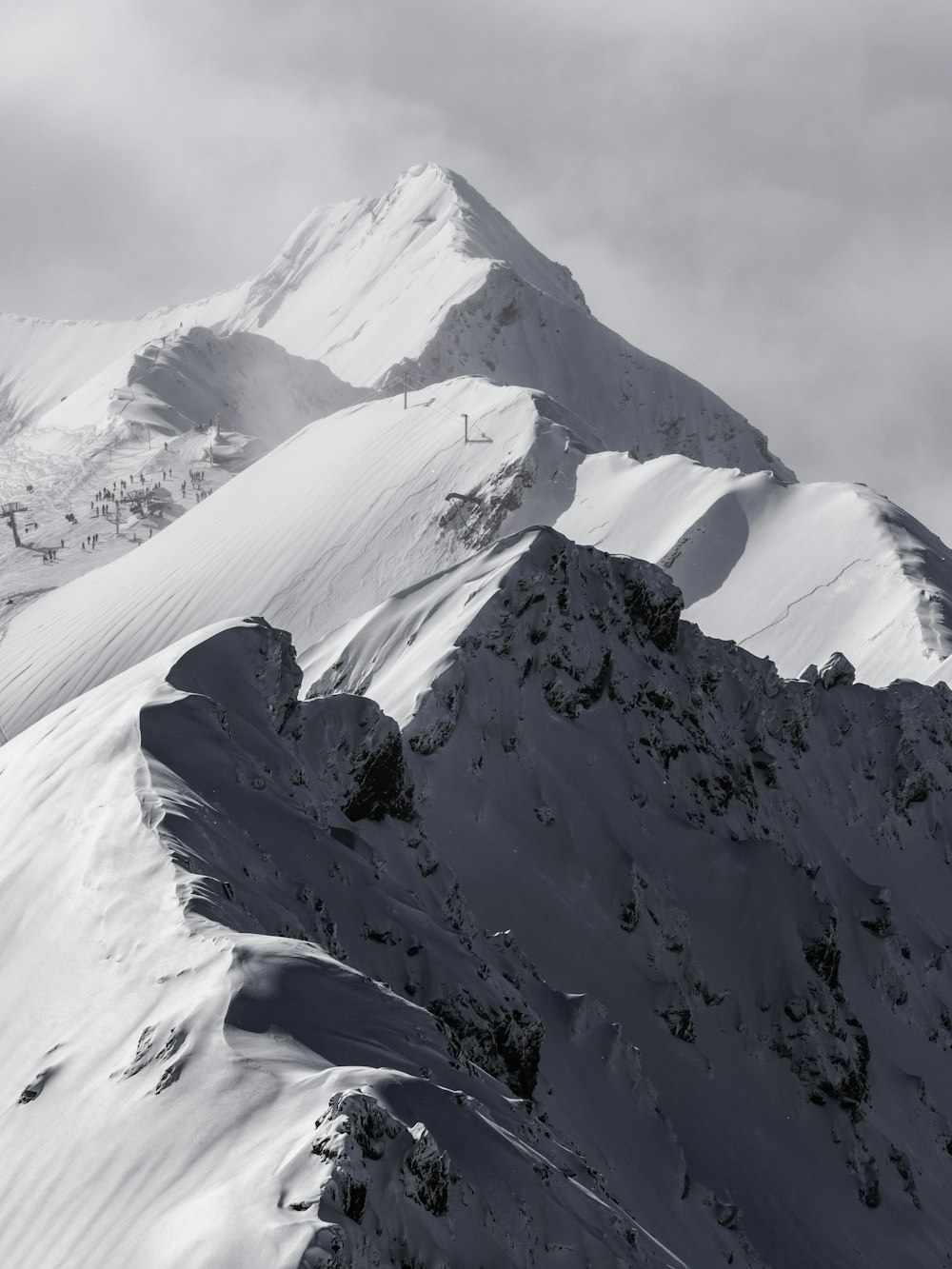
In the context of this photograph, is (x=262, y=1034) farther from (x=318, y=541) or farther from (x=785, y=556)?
(x=318, y=541)

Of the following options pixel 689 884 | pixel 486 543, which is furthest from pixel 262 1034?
pixel 486 543

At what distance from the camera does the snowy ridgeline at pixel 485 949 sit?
1232cm

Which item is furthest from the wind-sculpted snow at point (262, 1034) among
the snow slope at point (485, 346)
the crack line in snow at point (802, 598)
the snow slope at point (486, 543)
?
the snow slope at point (485, 346)

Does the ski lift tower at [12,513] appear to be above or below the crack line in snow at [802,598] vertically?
below

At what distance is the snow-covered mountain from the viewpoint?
41.5 ft

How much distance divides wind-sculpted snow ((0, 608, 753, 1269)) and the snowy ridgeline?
51mm

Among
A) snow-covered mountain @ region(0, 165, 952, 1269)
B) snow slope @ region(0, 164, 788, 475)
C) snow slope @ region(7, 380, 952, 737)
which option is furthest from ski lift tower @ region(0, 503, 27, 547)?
snow slope @ region(0, 164, 788, 475)

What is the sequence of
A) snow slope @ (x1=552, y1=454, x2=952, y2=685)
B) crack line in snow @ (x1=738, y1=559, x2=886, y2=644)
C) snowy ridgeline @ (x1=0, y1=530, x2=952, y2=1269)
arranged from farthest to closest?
A: crack line in snow @ (x1=738, y1=559, x2=886, y2=644), snow slope @ (x1=552, y1=454, x2=952, y2=685), snowy ridgeline @ (x1=0, y1=530, x2=952, y2=1269)

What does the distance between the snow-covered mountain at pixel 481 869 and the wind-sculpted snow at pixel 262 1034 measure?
0.06 m

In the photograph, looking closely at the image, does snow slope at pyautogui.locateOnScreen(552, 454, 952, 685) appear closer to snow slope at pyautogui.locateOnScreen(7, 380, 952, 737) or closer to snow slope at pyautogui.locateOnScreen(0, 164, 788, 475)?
snow slope at pyautogui.locateOnScreen(7, 380, 952, 737)

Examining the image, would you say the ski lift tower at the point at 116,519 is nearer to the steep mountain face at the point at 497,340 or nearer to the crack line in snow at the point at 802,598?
the steep mountain face at the point at 497,340

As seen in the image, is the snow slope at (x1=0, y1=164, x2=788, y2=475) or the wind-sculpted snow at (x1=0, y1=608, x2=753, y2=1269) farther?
the snow slope at (x1=0, y1=164, x2=788, y2=475)

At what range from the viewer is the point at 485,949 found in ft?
82.0

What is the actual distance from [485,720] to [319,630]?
25678mm
